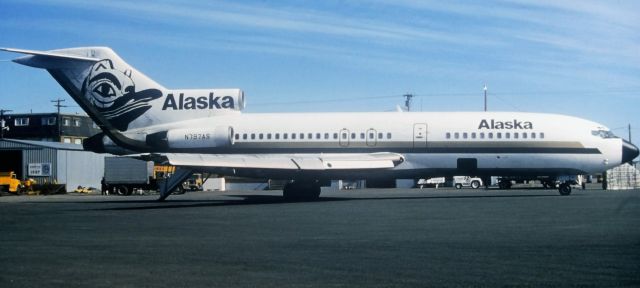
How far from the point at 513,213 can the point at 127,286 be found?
14.0m

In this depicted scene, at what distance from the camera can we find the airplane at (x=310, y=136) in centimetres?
3144

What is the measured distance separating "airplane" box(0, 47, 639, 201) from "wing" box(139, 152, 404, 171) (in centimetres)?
5

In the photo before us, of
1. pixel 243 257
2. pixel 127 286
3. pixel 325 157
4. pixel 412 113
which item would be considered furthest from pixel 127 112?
pixel 127 286

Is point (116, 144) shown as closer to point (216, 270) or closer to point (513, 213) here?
point (513, 213)

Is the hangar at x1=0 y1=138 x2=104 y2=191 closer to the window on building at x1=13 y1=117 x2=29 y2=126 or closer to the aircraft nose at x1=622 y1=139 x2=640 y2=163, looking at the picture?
the aircraft nose at x1=622 y1=139 x2=640 y2=163

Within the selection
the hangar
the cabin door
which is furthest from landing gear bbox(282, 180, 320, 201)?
the hangar

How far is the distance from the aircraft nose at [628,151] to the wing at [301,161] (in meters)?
9.97

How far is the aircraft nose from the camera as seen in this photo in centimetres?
3203

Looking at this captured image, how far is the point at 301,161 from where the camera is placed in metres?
31.2

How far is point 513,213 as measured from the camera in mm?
19797

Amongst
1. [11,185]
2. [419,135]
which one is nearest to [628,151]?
[419,135]

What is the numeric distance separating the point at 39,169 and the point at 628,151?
54.1 m

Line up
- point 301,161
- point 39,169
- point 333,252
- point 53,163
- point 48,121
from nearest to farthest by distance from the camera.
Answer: point 333,252 → point 301,161 → point 53,163 → point 39,169 → point 48,121

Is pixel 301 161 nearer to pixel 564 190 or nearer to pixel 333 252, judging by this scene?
pixel 564 190
